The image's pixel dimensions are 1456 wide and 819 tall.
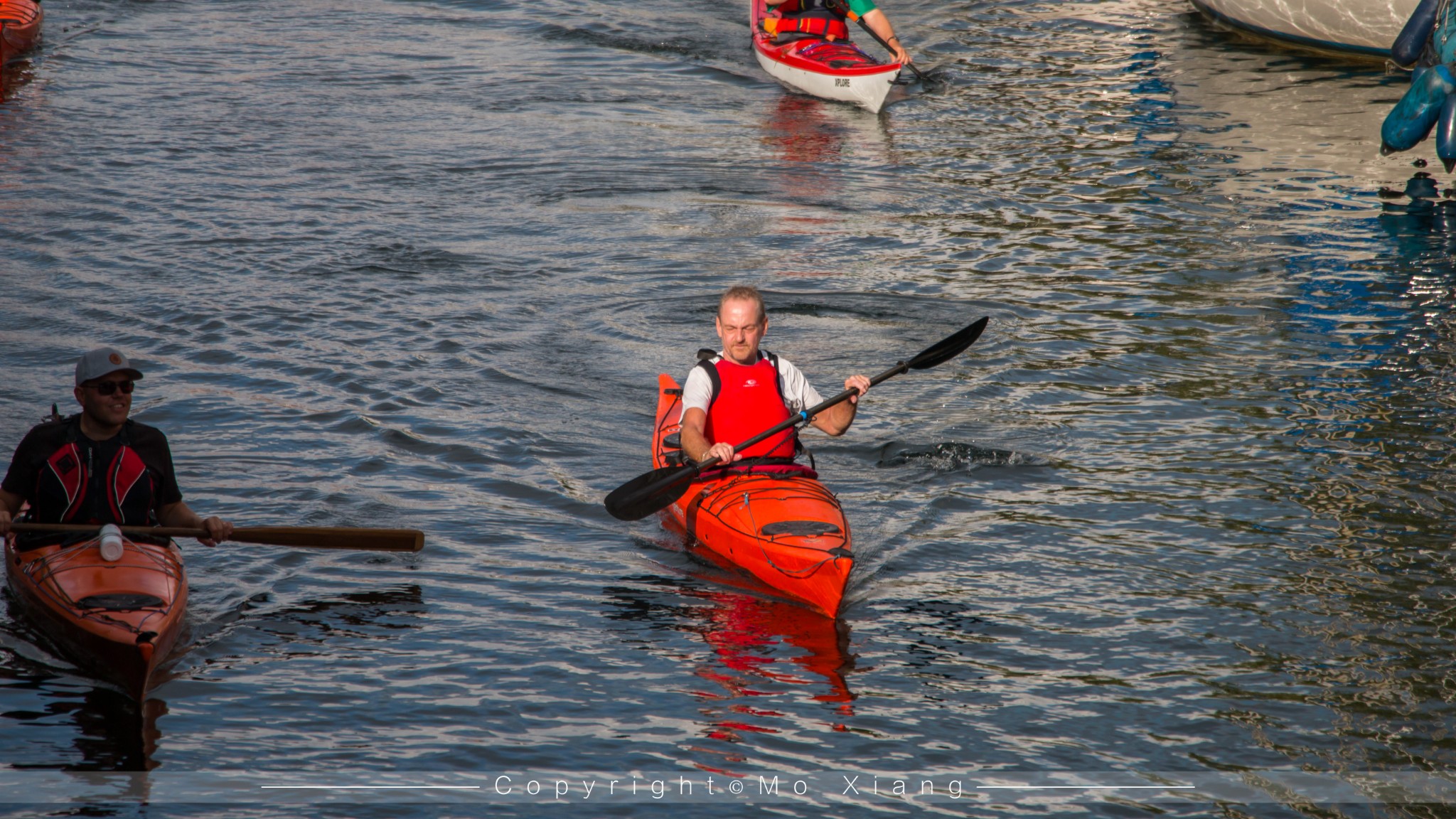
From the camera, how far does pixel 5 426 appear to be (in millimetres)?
8953

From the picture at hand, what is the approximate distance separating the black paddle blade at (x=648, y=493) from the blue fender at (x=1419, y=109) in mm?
9291

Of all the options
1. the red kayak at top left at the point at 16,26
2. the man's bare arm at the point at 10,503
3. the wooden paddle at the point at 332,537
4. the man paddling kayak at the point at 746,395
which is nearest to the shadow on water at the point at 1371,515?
the man paddling kayak at the point at 746,395

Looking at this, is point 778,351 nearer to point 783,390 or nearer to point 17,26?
point 783,390

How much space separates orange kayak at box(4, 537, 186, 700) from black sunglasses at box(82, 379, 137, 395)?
0.68m

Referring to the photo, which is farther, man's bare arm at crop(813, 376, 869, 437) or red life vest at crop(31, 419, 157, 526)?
man's bare arm at crop(813, 376, 869, 437)

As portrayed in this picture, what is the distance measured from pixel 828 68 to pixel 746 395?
12.7m

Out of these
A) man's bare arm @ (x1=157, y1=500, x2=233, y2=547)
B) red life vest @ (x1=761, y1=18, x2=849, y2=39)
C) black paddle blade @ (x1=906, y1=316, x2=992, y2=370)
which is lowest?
man's bare arm @ (x1=157, y1=500, x2=233, y2=547)

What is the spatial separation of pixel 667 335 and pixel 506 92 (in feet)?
30.5

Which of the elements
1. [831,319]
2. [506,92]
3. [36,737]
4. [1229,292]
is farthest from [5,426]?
[506,92]

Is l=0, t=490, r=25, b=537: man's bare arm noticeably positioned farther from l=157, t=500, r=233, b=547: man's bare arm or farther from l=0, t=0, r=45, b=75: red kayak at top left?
l=0, t=0, r=45, b=75: red kayak at top left

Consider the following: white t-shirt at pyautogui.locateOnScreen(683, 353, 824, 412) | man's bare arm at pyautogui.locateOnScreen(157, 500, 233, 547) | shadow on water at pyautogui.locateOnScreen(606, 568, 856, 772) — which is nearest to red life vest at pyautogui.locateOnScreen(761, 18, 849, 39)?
white t-shirt at pyautogui.locateOnScreen(683, 353, 824, 412)

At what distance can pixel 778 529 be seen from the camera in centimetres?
671

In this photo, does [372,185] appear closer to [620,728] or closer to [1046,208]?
[1046,208]

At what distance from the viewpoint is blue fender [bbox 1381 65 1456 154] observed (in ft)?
41.3
